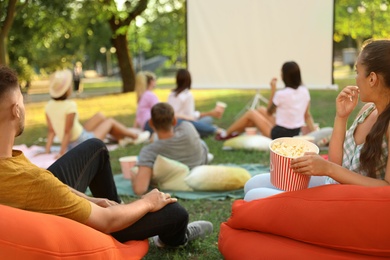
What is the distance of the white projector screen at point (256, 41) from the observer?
8.53 meters

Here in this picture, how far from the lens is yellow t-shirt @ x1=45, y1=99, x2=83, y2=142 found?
5.95m

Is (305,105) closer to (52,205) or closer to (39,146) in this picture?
(39,146)

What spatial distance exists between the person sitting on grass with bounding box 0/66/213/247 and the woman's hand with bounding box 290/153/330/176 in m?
0.72

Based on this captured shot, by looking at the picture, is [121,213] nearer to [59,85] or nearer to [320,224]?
[320,224]

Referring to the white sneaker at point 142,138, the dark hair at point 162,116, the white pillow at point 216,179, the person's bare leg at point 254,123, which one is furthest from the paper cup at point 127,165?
the person's bare leg at point 254,123

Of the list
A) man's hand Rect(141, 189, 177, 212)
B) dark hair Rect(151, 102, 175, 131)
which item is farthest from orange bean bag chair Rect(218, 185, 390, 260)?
dark hair Rect(151, 102, 175, 131)

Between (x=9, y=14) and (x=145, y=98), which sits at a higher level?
(x=9, y=14)

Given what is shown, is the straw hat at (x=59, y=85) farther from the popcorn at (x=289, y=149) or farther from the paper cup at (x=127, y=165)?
the popcorn at (x=289, y=149)

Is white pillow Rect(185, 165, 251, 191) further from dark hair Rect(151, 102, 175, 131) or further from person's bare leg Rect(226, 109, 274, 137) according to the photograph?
person's bare leg Rect(226, 109, 274, 137)

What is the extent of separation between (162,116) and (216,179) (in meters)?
0.71

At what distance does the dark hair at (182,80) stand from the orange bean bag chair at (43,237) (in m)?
4.91

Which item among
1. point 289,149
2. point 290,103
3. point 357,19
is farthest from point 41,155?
point 357,19

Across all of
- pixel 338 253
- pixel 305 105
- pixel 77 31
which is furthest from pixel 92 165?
pixel 77 31

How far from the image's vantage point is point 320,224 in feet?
7.17
